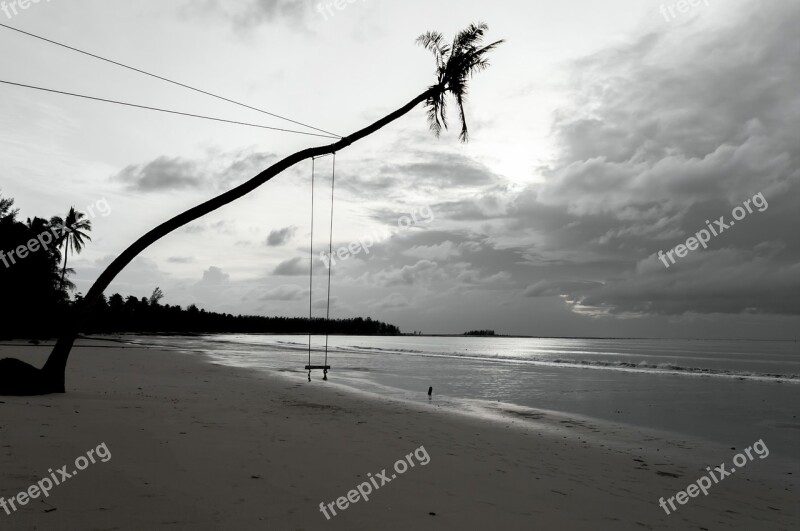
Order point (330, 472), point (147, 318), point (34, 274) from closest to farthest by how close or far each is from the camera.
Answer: point (330, 472)
point (34, 274)
point (147, 318)

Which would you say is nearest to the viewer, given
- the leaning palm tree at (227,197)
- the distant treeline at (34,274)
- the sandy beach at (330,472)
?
the sandy beach at (330,472)

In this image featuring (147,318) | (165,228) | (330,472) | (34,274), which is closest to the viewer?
(330,472)

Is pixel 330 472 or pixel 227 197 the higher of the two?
pixel 227 197

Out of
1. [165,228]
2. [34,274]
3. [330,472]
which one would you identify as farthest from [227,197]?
[34,274]

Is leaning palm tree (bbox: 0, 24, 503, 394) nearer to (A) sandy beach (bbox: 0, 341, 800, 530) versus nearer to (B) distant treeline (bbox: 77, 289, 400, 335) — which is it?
(A) sandy beach (bbox: 0, 341, 800, 530)

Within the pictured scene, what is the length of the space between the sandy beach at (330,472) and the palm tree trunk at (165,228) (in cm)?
89

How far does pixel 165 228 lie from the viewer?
11648 millimetres

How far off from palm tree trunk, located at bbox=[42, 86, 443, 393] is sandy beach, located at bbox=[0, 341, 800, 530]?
0.89m

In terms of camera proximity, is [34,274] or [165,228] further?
[34,274]

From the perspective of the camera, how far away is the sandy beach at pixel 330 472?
4941mm

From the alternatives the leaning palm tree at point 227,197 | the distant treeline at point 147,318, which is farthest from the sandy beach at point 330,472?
the distant treeline at point 147,318

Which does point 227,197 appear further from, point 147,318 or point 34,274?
point 147,318

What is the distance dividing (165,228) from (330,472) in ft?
25.8

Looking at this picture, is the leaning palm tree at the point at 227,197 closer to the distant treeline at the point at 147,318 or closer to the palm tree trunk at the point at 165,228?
the palm tree trunk at the point at 165,228
